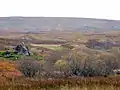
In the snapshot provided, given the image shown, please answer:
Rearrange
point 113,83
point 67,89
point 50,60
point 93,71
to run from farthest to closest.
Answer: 1. point 50,60
2. point 93,71
3. point 113,83
4. point 67,89

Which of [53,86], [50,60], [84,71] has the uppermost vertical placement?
[53,86]

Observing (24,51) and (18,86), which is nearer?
(18,86)

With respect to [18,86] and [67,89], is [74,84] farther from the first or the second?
[18,86]

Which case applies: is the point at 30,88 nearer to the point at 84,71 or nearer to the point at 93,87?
the point at 93,87

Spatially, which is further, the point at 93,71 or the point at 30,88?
the point at 93,71

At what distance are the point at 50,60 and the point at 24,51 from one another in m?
4.93

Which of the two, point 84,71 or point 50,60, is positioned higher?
point 84,71

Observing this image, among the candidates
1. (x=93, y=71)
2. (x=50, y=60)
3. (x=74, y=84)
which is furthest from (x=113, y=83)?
(x=50, y=60)

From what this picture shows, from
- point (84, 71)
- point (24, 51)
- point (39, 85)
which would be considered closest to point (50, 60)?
point (24, 51)

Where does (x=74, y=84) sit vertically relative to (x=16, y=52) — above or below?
above

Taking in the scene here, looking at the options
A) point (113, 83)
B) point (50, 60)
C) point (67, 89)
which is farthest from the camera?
point (50, 60)

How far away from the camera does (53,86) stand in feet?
46.0

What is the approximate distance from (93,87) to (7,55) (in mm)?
50636

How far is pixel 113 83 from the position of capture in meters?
13.9
